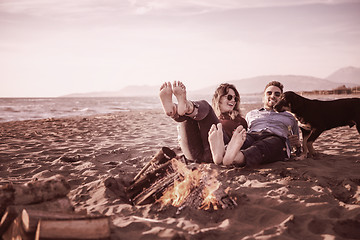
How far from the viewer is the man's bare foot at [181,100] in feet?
11.3

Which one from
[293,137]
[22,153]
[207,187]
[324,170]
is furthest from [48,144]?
[324,170]

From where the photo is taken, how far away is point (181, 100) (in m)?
3.49

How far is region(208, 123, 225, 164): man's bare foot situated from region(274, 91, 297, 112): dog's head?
179cm

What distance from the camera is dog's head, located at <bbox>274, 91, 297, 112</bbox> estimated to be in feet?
15.2

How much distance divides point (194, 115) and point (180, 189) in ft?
3.72

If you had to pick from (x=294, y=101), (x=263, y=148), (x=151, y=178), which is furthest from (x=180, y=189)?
(x=294, y=101)

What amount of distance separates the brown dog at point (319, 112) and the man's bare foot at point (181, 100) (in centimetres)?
213

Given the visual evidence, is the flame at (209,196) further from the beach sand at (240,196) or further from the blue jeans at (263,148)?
the blue jeans at (263,148)

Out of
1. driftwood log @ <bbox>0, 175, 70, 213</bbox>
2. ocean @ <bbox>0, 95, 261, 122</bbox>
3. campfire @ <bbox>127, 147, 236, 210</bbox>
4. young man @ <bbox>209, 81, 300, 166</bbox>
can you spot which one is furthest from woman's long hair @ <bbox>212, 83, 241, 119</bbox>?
ocean @ <bbox>0, 95, 261, 122</bbox>

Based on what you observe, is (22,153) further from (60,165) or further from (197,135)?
(197,135)

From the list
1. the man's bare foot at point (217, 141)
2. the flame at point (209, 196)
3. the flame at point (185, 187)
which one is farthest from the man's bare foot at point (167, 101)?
the flame at point (209, 196)

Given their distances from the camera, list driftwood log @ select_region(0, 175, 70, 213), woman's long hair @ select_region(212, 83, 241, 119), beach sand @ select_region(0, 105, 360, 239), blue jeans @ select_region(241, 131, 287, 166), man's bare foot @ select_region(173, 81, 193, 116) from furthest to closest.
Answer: woman's long hair @ select_region(212, 83, 241, 119)
blue jeans @ select_region(241, 131, 287, 166)
man's bare foot @ select_region(173, 81, 193, 116)
beach sand @ select_region(0, 105, 360, 239)
driftwood log @ select_region(0, 175, 70, 213)

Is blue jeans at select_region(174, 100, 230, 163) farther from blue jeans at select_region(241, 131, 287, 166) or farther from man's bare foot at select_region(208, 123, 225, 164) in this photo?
blue jeans at select_region(241, 131, 287, 166)

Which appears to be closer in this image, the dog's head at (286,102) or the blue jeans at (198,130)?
the blue jeans at (198,130)
